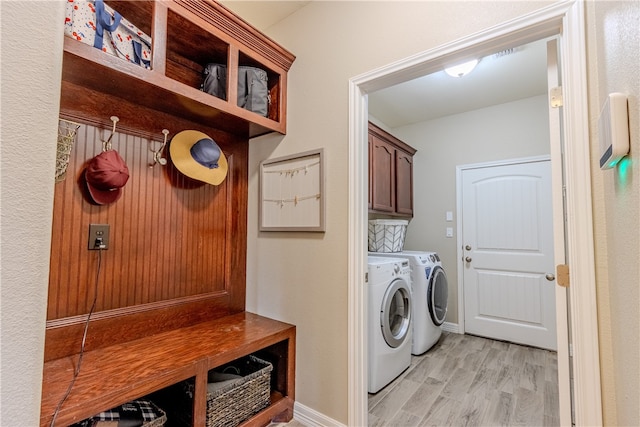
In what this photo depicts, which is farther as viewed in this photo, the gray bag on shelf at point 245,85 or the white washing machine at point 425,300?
the white washing machine at point 425,300

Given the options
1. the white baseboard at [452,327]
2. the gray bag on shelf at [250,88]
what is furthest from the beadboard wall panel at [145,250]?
the white baseboard at [452,327]

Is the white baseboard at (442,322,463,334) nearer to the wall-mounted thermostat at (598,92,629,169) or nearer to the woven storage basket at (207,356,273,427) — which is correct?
the woven storage basket at (207,356,273,427)

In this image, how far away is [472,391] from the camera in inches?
86.7

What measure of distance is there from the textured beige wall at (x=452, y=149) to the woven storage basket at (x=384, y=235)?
26.8 inches

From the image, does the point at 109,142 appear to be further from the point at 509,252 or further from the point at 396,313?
the point at 509,252

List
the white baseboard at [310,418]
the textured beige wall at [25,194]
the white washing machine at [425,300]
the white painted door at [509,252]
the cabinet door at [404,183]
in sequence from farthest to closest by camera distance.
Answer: the cabinet door at [404,183], the white painted door at [509,252], the white washing machine at [425,300], the white baseboard at [310,418], the textured beige wall at [25,194]

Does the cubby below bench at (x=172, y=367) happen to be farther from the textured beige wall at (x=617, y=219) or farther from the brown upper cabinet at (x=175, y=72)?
the textured beige wall at (x=617, y=219)

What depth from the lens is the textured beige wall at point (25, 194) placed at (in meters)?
0.53

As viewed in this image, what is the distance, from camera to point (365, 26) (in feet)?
5.59

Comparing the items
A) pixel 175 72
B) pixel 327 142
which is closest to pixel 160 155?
pixel 175 72

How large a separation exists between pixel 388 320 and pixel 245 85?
200cm

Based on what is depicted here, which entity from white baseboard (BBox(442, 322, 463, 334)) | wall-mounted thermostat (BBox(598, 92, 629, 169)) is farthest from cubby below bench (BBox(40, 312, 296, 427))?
white baseboard (BBox(442, 322, 463, 334))

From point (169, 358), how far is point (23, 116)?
121cm

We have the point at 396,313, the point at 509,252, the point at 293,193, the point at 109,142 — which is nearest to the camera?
Result: the point at 109,142
